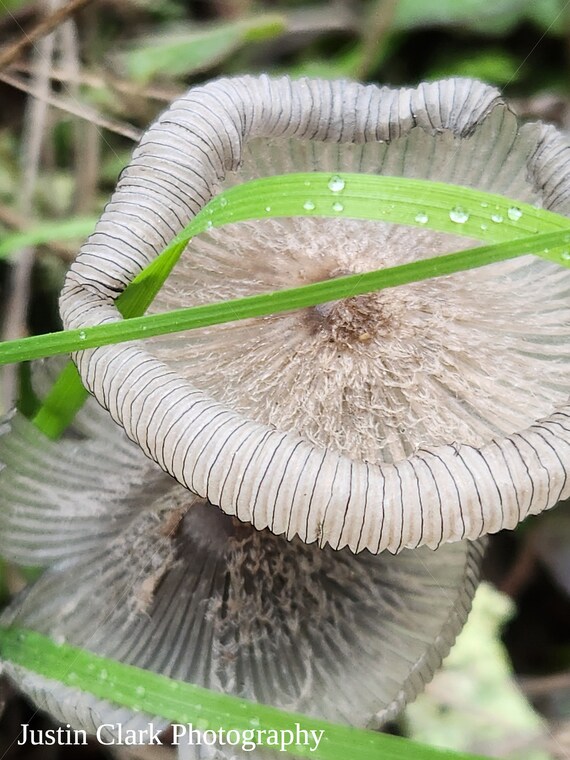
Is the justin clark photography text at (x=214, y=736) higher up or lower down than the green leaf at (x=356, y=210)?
lower down

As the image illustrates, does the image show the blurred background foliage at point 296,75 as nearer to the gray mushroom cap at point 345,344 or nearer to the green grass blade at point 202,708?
the green grass blade at point 202,708

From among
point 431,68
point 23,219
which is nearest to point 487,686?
point 23,219

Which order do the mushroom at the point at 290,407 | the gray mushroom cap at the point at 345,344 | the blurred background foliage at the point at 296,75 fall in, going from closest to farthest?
the gray mushroom cap at the point at 345,344, the mushroom at the point at 290,407, the blurred background foliage at the point at 296,75

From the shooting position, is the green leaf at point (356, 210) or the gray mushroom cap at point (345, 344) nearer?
the gray mushroom cap at point (345, 344)

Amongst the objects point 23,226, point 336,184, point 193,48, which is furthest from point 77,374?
point 193,48

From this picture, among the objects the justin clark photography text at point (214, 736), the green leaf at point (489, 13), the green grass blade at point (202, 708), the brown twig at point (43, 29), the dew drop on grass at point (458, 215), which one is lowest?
the justin clark photography text at point (214, 736)

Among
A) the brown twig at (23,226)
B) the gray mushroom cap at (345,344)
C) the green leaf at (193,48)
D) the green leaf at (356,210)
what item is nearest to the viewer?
the gray mushroom cap at (345,344)

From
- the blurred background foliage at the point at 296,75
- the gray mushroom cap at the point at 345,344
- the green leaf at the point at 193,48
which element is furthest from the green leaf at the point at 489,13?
the gray mushroom cap at the point at 345,344
